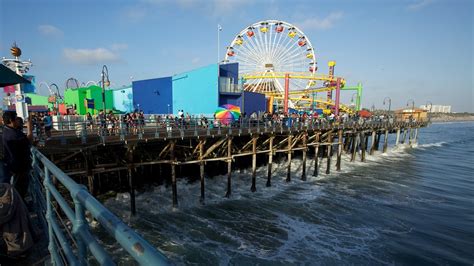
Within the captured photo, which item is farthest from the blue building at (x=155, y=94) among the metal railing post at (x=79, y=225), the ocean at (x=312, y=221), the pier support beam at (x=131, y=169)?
the metal railing post at (x=79, y=225)

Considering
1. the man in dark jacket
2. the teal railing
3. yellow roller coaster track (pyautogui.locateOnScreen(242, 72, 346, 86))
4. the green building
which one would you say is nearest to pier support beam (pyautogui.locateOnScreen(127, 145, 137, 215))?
the man in dark jacket

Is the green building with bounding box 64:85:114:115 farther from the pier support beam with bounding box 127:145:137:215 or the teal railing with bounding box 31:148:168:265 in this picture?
the teal railing with bounding box 31:148:168:265

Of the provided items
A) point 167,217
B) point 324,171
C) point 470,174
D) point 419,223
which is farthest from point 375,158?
point 167,217

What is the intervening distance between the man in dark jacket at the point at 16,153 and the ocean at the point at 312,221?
6.31m

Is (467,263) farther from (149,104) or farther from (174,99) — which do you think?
(149,104)

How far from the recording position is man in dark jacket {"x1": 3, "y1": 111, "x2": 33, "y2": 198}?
4.24 metres

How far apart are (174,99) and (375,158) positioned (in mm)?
25342

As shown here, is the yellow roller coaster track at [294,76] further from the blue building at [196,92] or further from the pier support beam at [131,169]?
the pier support beam at [131,169]

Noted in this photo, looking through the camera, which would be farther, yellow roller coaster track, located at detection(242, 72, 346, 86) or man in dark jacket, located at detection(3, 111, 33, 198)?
yellow roller coaster track, located at detection(242, 72, 346, 86)

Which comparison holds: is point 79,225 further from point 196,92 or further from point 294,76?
point 294,76

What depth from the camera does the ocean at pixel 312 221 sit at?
1020 centimetres

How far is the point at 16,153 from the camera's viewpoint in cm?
429

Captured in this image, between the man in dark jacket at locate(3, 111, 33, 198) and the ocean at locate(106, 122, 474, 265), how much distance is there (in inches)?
248

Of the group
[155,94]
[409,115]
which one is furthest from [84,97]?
[409,115]
